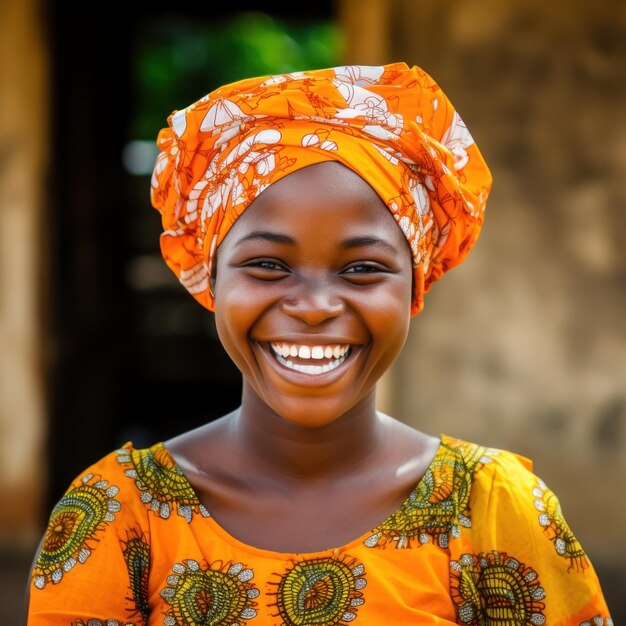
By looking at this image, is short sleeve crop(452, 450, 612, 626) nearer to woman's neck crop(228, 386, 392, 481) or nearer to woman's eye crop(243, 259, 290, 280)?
woman's neck crop(228, 386, 392, 481)

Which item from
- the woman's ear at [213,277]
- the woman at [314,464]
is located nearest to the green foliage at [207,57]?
the woman's ear at [213,277]

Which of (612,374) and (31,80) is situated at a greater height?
(31,80)

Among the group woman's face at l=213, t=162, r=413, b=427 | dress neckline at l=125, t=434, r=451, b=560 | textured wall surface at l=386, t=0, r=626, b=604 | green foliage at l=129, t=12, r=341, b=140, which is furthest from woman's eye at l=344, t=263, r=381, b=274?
green foliage at l=129, t=12, r=341, b=140

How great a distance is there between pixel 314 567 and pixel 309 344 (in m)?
0.42

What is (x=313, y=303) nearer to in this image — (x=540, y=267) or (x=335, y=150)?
(x=335, y=150)

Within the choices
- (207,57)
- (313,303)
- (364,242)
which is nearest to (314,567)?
(313,303)

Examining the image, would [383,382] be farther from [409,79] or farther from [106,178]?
[106,178]

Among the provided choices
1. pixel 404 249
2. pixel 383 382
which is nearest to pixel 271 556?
pixel 404 249

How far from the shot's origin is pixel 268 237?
187 cm

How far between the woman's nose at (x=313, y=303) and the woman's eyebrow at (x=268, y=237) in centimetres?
9

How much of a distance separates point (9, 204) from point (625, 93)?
283 centimetres

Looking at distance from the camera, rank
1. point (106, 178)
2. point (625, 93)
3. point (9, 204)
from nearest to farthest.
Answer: point (625, 93) → point (9, 204) → point (106, 178)

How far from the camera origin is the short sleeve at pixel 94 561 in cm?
183

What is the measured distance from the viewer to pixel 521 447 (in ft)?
15.0
